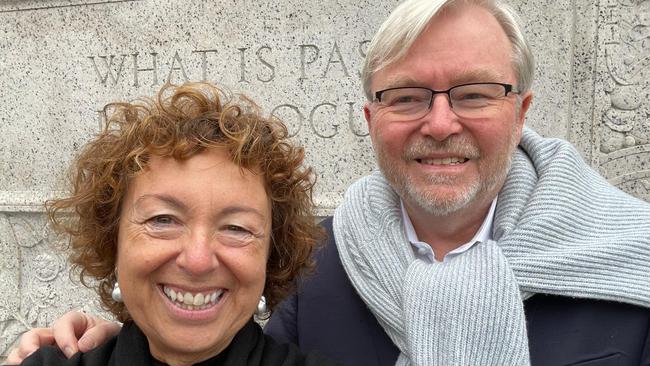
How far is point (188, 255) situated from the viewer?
1084mm

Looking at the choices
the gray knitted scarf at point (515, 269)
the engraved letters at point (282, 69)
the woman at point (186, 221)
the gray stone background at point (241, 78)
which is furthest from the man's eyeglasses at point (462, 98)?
the engraved letters at point (282, 69)

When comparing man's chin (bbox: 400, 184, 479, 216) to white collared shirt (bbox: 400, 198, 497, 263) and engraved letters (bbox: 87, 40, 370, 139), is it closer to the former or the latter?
white collared shirt (bbox: 400, 198, 497, 263)

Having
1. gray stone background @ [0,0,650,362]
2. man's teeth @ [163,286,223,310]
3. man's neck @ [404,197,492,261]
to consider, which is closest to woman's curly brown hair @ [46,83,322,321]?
man's teeth @ [163,286,223,310]

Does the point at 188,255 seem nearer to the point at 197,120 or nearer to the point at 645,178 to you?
the point at 197,120

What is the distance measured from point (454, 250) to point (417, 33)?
58 centimetres

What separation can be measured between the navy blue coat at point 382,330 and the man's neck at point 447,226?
26 cm

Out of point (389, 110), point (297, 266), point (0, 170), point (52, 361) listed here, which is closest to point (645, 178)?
point (389, 110)

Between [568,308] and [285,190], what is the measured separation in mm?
729

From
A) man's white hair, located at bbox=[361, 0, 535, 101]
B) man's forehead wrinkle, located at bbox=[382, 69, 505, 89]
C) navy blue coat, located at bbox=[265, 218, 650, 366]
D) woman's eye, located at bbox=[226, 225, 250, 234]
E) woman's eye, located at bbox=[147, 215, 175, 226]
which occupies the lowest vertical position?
navy blue coat, located at bbox=[265, 218, 650, 366]

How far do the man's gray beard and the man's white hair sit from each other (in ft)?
0.64

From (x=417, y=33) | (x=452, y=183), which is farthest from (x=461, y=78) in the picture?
(x=452, y=183)

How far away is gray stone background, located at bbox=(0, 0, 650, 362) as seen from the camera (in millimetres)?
2590

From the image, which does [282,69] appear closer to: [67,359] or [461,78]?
[461,78]

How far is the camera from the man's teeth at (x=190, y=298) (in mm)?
1123
